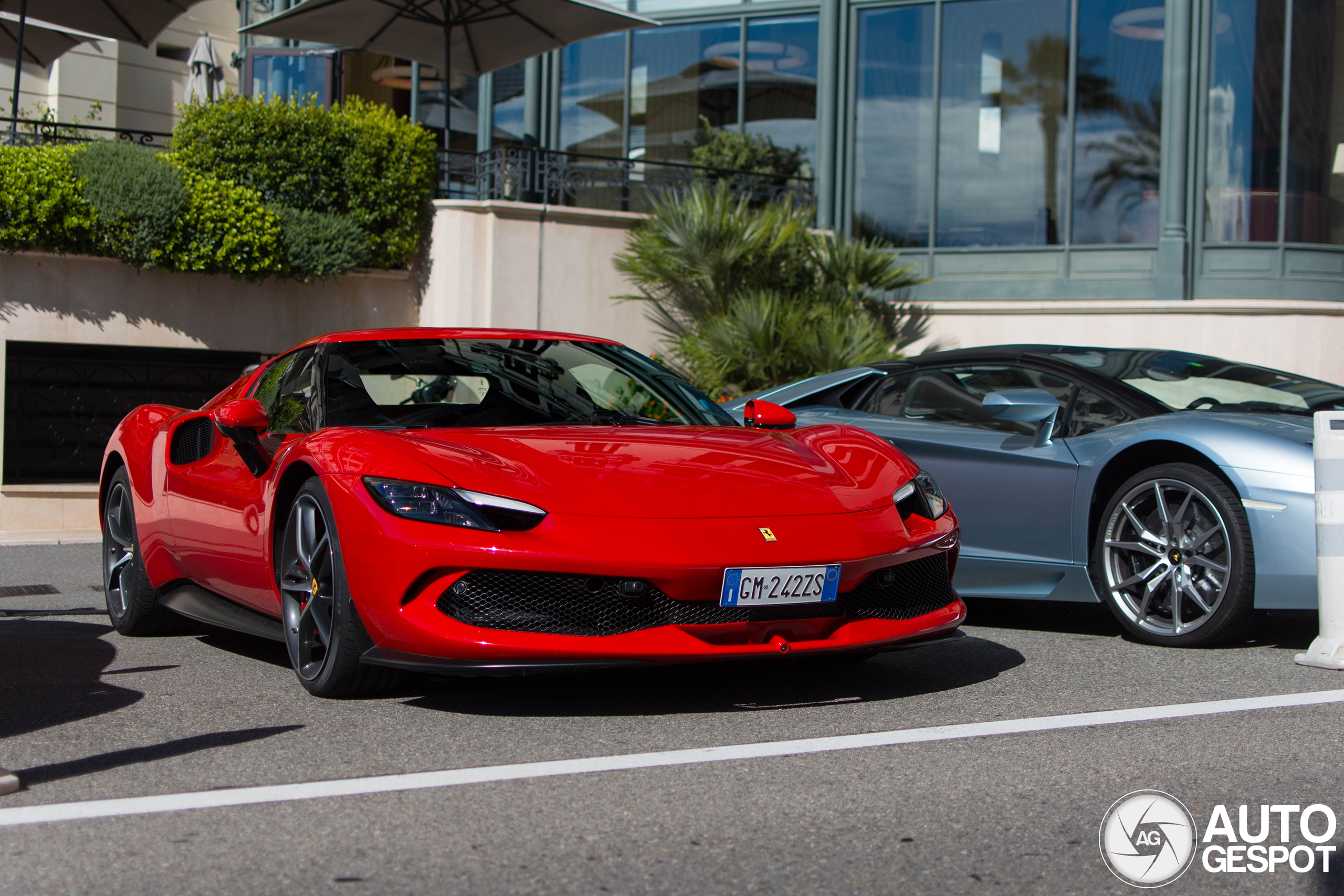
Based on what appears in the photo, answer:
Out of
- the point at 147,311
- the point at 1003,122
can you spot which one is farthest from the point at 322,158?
the point at 1003,122

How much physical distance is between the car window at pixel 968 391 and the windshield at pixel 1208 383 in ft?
0.59

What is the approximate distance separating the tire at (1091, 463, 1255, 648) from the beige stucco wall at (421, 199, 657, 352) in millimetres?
9177

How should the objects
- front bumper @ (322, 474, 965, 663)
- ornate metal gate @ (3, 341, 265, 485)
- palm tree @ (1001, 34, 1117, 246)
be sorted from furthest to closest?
palm tree @ (1001, 34, 1117, 246) → ornate metal gate @ (3, 341, 265, 485) → front bumper @ (322, 474, 965, 663)

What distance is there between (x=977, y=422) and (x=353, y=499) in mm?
3284

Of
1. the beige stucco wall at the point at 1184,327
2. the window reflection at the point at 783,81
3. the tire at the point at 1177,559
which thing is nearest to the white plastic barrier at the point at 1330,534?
the tire at the point at 1177,559

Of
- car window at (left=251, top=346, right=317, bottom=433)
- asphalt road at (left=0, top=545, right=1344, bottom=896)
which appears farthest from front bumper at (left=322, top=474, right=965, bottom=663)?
car window at (left=251, top=346, right=317, bottom=433)

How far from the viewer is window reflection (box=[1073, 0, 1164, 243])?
1532 cm

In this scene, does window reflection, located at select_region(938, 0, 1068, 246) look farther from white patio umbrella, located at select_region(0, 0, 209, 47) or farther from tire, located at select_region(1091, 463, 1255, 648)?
tire, located at select_region(1091, 463, 1255, 648)

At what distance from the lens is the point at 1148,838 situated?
3.07 metres

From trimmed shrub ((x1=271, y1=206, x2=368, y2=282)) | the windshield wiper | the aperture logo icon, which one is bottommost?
the aperture logo icon

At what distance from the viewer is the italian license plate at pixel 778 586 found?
13.3 ft

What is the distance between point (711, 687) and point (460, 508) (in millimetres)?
1152

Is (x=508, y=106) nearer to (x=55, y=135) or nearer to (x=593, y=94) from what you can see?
(x=593, y=94)

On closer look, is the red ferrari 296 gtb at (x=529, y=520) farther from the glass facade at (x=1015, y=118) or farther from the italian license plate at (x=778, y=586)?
the glass facade at (x=1015, y=118)
